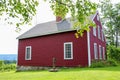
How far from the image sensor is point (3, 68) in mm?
24516

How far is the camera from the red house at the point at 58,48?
56.0 feet

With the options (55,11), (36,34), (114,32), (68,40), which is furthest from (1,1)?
(114,32)

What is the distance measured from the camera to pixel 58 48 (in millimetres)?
18594

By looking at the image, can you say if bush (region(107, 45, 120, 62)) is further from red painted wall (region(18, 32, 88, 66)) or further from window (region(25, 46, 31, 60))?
window (region(25, 46, 31, 60))

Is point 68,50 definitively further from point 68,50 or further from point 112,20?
point 112,20

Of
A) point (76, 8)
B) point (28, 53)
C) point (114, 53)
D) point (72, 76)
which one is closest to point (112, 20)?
point (114, 53)

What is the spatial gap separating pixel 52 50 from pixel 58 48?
88cm

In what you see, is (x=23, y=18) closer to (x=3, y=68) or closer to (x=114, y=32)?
(x=3, y=68)

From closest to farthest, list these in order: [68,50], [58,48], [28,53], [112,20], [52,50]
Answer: [68,50], [58,48], [52,50], [28,53], [112,20]

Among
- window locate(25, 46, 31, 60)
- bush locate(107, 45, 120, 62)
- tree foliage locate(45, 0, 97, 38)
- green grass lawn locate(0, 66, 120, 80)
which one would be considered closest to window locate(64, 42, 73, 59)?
window locate(25, 46, 31, 60)

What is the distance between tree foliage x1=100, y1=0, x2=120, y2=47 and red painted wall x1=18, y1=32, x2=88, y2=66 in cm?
2230

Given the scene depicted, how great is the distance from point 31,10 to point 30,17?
31 cm

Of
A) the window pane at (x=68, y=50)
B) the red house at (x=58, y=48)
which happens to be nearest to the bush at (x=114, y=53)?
the red house at (x=58, y=48)

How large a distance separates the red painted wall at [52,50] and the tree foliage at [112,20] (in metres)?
22.3
